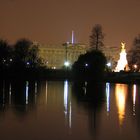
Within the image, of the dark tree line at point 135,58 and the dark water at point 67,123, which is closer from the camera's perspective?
the dark water at point 67,123

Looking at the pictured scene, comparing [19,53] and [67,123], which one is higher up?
[19,53]

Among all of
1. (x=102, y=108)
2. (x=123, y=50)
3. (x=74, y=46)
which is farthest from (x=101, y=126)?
(x=74, y=46)

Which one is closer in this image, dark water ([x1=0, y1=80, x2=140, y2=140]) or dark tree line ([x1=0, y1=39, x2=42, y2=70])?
dark water ([x1=0, y1=80, x2=140, y2=140])

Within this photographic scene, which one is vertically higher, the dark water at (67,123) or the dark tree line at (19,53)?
the dark tree line at (19,53)

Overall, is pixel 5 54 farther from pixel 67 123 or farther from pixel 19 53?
pixel 67 123

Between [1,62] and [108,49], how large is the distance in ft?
293

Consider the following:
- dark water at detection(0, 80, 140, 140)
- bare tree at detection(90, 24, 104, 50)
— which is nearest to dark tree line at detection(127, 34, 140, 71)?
bare tree at detection(90, 24, 104, 50)

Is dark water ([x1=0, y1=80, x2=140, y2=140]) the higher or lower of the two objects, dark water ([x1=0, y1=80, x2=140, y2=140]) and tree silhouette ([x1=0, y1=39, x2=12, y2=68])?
the lower

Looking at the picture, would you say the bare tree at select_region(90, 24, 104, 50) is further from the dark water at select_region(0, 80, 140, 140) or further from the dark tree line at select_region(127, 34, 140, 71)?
the dark water at select_region(0, 80, 140, 140)

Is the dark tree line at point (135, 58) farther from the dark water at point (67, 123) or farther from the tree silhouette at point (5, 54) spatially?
the dark water at point (67, 123)

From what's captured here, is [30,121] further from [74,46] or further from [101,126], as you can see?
[74,46]

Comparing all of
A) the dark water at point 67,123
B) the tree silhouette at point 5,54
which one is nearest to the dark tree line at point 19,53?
the tree silhouette at point 5,54

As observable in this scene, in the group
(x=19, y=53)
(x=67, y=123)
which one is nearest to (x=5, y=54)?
(x=19, y=53)

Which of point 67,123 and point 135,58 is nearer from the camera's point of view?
point 67,123
